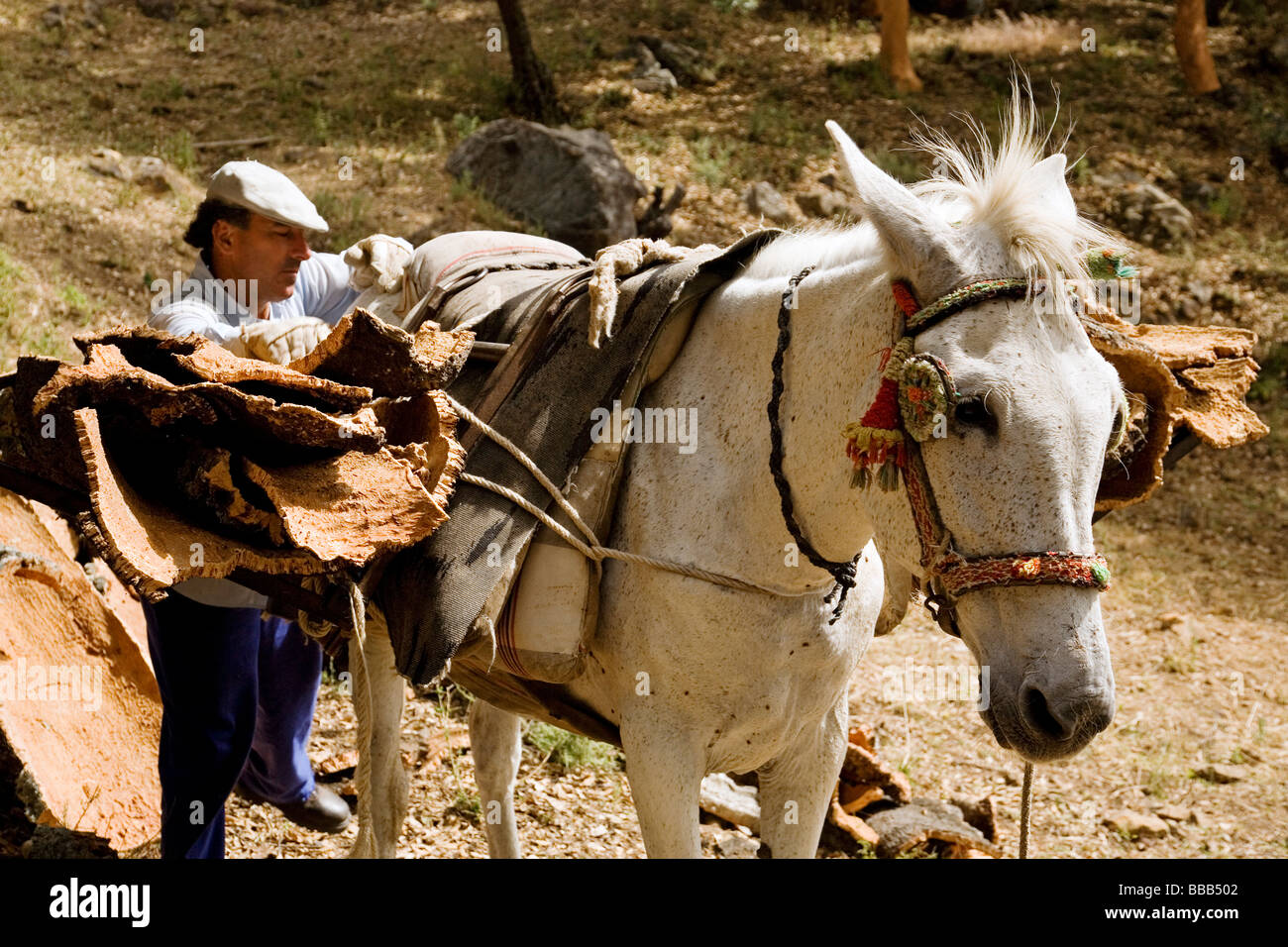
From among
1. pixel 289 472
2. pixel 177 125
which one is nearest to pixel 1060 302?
pixel 289 472

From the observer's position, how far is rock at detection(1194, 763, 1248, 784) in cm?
527

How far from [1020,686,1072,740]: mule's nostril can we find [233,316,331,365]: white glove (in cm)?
182

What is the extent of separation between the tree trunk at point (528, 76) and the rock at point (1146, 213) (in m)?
5.65

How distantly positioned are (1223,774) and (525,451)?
422cm

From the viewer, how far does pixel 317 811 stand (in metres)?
4.23

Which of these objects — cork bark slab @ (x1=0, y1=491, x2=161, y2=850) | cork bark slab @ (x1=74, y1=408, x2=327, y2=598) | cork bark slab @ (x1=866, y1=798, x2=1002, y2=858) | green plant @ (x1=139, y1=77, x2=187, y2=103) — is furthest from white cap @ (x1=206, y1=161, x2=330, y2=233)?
green plant @ (x1=139, y1=77, x2=187, y2=103)

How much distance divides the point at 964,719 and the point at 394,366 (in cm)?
429

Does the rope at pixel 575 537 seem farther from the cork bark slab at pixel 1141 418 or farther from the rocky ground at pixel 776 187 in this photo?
the rocky ground at pixel 776 187

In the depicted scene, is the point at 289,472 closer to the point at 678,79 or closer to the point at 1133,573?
the point at 1133,573

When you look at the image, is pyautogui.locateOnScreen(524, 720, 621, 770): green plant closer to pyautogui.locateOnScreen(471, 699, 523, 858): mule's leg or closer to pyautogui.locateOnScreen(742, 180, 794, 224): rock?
pyautogui.locateOnScreen(471, 699, 523, 858): mule's leg

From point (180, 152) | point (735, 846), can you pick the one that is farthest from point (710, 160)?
point (735, 846)

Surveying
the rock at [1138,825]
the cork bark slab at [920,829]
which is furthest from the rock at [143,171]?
the rock at [1138,825]

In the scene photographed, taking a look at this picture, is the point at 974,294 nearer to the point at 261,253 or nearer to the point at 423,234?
the point at 261,253
